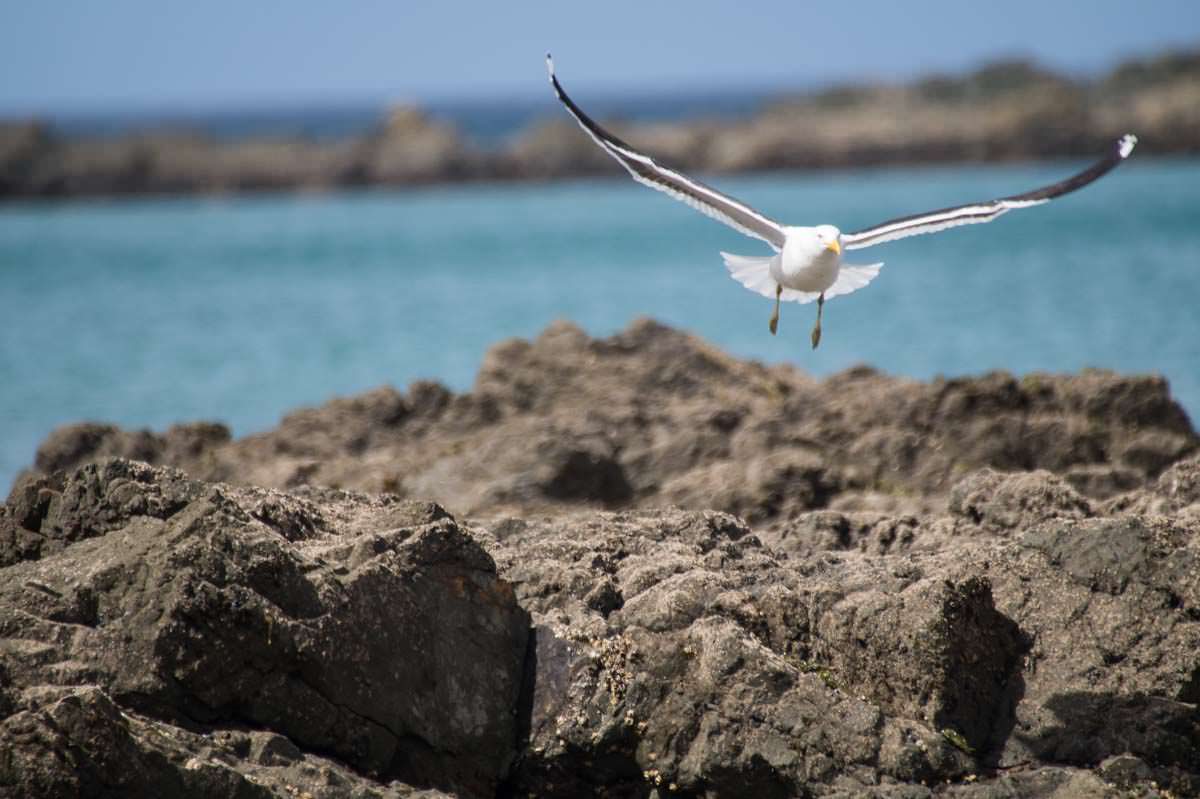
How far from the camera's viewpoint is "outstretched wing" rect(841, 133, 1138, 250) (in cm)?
843

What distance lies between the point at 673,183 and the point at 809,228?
0.84m

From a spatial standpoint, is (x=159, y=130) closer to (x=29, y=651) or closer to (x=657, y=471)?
(x=657, y=471)

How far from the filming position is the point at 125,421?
23.0 metres

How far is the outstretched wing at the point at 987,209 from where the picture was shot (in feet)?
27.7

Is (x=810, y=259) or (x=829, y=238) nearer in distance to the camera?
(x=829, y=238)

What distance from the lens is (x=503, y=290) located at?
38.8 meters

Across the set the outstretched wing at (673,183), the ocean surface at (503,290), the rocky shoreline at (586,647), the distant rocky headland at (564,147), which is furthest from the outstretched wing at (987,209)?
the distant rocky headland at (564,147)

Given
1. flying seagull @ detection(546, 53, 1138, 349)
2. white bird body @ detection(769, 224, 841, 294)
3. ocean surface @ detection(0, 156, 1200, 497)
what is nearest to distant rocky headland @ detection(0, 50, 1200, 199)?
ocean surface @ detection(0, 156, 1200, 497)

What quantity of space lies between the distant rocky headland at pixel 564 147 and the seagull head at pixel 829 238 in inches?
2273

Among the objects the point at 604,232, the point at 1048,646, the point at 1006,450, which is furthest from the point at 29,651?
the point at 604,232

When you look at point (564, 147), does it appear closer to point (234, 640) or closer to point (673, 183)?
point (673, 183)

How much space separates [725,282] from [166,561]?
107ft

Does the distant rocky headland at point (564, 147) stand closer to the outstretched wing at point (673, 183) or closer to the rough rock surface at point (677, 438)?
the rough rock surface at point (677, 438)

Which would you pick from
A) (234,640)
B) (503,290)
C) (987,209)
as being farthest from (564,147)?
(234,640)
